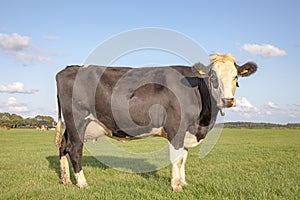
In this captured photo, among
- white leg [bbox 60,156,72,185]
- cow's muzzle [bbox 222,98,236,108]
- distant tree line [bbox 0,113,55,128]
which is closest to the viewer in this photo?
cow's muzzle [bbox 222,98,236,108]

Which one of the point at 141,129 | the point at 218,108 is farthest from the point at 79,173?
the point at 218,108

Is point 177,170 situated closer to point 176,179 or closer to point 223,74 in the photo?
point 176,179

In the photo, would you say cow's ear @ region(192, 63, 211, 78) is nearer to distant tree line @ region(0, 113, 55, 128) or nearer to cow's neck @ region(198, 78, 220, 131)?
cow's neck @ region(198, 78, 220, 131)

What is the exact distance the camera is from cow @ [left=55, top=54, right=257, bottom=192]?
23.6ft

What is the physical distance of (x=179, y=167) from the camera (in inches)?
302

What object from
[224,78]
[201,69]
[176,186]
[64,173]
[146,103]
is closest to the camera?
[224,78]

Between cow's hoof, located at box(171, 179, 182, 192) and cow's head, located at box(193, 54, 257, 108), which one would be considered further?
cow's hoof, located at box(171, 179, 182, 192)

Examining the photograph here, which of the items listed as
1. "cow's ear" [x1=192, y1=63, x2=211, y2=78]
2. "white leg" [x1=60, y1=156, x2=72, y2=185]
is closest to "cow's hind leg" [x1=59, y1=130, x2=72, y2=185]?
"white leg" [x1=60, y1=156, x2=72, y2=185]

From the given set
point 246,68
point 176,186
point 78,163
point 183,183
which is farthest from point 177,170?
point 246,68

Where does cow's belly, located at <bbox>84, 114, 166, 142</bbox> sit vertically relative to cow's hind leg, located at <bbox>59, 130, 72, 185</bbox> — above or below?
above

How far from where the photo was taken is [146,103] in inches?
294

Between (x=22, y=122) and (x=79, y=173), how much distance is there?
116 m

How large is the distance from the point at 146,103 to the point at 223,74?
192 centimetres

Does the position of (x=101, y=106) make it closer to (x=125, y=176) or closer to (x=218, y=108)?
(x=125, y=176)
